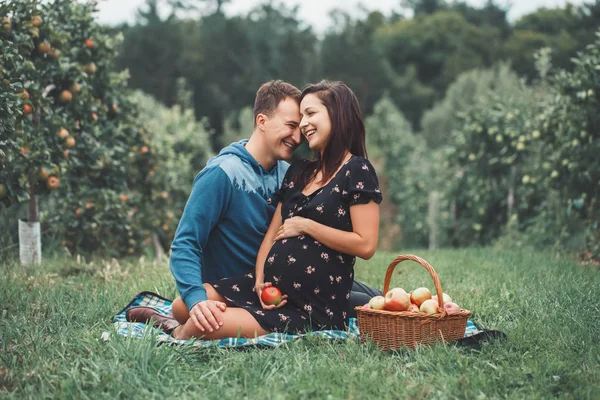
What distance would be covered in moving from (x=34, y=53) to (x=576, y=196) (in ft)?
19.5

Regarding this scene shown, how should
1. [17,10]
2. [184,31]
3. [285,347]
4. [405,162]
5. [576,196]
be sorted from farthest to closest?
1. [184,31]
2. [405,162]
3. [576,196]
4. [17,10]
5. [285,347]

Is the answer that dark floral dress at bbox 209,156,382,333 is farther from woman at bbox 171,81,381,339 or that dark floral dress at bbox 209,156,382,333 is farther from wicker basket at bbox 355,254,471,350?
wicker basket at bbox 355,254,471,350

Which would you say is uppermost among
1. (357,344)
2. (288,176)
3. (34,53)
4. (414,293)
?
(34,53)

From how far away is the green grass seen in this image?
2697mm

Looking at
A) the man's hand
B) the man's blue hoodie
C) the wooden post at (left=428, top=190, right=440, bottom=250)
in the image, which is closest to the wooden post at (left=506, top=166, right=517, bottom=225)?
the wooden post at (left=428, top=190, right=440, bottom=250)

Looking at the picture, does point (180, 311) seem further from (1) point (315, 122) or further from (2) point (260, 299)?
(1) point (315, 122)

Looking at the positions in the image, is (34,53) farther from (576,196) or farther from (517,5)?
(517,5)

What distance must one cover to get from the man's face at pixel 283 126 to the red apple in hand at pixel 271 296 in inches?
33.0

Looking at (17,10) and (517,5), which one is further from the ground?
(517,5)

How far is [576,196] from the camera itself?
739cm

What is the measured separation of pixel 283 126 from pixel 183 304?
3.99ft

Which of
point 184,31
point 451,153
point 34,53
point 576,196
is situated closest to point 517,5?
point 184,31

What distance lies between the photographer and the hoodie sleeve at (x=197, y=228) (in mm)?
3582

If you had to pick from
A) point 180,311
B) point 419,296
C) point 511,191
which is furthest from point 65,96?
point 511,191
